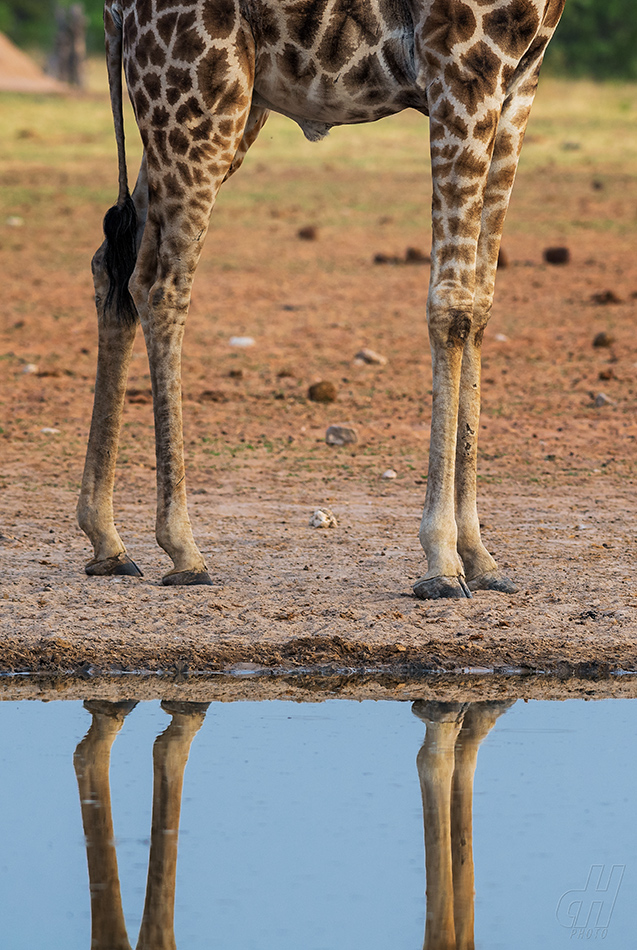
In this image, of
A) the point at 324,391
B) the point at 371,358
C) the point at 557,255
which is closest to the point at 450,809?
the point at 324,391

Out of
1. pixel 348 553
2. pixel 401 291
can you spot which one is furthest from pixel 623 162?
pixel 348 553

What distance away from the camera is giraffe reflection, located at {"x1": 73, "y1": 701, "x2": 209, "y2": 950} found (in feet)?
10.2

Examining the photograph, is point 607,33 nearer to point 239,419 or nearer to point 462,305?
point 239,419

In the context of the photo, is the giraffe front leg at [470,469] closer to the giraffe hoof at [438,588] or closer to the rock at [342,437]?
the giraffe hoof at [438,588]

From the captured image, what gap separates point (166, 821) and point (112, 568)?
6.64ft

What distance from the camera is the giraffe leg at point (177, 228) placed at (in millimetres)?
5176

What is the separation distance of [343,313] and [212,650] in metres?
7.64

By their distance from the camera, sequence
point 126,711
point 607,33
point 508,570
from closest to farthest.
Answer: point 126,711 < point 508,570 < point 607,33

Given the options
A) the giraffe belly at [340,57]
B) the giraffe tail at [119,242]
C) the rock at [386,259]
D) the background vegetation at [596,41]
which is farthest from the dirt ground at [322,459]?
the background vegetation at [596,41]

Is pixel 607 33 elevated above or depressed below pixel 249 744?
above

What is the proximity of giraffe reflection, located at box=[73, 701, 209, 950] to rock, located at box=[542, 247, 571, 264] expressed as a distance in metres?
10.7

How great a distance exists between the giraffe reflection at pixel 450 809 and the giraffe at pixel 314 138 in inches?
35.0

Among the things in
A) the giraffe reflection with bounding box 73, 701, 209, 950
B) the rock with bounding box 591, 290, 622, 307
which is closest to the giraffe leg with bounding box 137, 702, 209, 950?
the giraffe reflection with bounding box 73, 701, 209, 950

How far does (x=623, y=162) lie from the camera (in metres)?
22.7
